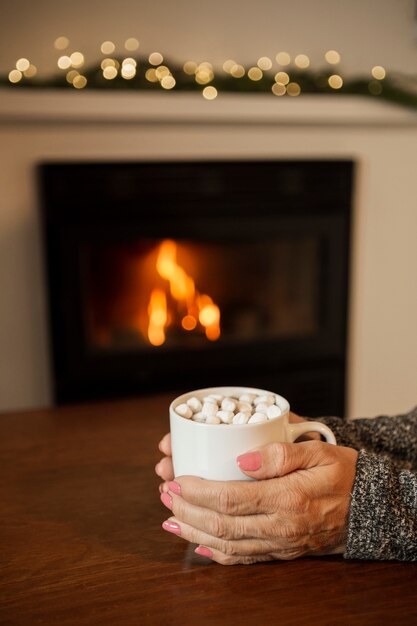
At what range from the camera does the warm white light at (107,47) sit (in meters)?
1.97

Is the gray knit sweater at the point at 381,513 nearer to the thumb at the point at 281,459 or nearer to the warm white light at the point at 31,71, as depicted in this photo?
the thumb at the point at 281,459

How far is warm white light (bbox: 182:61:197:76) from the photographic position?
80.0 inches

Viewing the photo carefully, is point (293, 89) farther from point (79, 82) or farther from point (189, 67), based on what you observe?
point (79, 82)

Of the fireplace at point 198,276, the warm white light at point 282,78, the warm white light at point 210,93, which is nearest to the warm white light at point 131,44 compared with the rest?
the warm white light at point 210,93

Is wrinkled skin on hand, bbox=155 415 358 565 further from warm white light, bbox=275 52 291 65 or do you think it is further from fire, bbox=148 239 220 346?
warm white light, bbox=275 52 291 65

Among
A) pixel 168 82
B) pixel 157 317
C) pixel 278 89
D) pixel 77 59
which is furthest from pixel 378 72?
pixel 157 317

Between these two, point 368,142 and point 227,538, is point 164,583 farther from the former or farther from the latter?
point 368,142

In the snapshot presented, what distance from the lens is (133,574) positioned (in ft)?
1.77

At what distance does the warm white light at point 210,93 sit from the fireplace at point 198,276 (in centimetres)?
20

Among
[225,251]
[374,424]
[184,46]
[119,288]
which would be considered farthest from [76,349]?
[374,424]

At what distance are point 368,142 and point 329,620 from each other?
204 centimetres

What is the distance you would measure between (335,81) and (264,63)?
0.82 ft

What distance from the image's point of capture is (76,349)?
2.08 m

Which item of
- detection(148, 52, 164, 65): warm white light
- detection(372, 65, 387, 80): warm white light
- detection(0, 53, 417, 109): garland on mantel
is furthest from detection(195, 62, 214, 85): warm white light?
detection(372, 65, 387, 80): warm white light
